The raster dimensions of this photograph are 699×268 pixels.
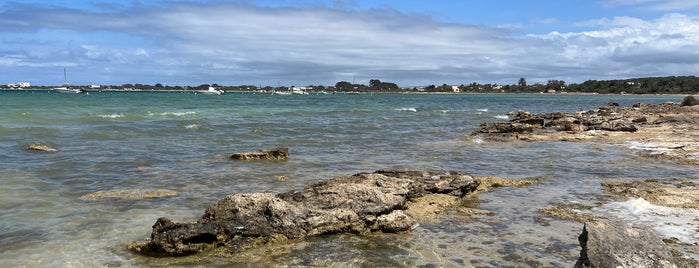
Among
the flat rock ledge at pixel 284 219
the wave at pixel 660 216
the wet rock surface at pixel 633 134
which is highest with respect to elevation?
the flat rock ledge at pixel 284 219

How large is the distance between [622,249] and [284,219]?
3.70 meters

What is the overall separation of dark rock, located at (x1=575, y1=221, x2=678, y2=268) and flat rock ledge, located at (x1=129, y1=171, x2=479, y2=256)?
109 inches

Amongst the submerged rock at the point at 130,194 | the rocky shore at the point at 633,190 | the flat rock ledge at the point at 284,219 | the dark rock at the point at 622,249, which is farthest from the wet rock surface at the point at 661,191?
the submerged rock at the point at 130,194

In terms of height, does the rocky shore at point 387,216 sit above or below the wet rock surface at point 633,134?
above

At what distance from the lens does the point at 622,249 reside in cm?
443

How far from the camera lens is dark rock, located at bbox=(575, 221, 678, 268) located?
4.37m

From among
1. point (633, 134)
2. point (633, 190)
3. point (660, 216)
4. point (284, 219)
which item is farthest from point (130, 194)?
point (633, 134)

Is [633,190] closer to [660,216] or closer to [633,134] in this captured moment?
[660,216]

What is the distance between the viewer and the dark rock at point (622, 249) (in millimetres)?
4367

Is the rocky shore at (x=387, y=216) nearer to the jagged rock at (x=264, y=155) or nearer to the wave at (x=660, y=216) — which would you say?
the wave at (x=660, y=216)

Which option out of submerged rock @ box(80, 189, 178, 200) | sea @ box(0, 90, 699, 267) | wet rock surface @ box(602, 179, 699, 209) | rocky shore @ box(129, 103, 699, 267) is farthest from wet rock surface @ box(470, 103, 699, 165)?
submerged rock @ box(80, 189, 178, 200)

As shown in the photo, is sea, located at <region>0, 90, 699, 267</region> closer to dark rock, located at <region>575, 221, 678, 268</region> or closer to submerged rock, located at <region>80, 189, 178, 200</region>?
submerged rock, located at <region>80, 189, 178, 200</region>

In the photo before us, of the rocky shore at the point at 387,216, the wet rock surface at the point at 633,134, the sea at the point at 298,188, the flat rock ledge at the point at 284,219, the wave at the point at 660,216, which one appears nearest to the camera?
the rocky shore at the point at 387,216

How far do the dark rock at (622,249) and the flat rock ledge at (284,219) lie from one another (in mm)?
2762
